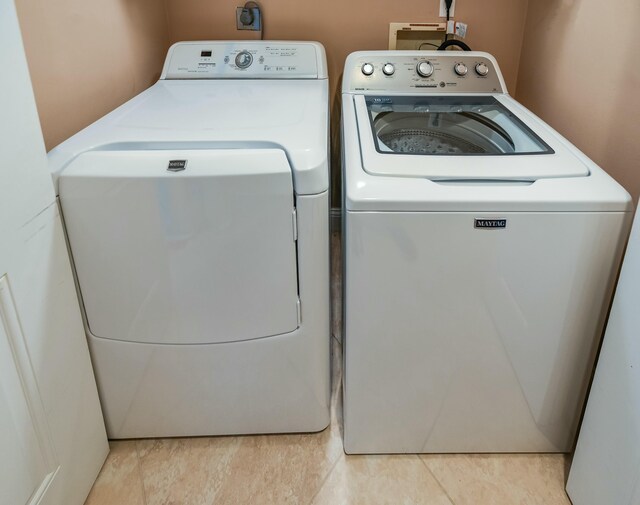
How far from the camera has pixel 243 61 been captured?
1.97 meters

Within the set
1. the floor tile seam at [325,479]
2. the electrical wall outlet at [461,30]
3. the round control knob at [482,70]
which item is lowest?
the floor tile seam at [325,479]

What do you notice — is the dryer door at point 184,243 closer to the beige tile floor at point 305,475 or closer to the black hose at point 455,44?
the beige tile floor at point 305,475

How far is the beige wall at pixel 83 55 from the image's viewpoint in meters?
1.36

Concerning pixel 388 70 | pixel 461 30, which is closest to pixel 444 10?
pixel 461 30

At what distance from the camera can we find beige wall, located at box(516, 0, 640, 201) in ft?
4.47

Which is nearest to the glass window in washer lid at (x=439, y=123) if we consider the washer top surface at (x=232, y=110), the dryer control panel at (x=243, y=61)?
the washer top surface at (x=232, y=110)

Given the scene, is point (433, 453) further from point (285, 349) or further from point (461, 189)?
point (461, 189)

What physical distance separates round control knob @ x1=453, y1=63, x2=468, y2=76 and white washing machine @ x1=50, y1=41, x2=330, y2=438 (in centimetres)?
65

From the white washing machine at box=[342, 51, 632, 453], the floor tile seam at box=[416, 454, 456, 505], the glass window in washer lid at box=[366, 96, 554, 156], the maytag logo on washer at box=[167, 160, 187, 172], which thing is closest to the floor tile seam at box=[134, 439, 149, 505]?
the white washing machine at box=[342, 51, 632, 453]

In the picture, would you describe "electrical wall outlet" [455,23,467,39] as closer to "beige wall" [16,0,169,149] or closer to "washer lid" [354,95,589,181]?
"washer lid" [354,95,589,181]

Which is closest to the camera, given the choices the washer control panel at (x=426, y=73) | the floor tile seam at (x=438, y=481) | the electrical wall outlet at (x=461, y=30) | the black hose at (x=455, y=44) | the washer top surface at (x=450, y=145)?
the washer top surface at (x=450, y=145)

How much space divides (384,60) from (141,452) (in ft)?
4.94

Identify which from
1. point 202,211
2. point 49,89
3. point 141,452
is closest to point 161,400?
point 141,452

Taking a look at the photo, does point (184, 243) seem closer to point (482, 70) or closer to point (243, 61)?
point (243, 61)
